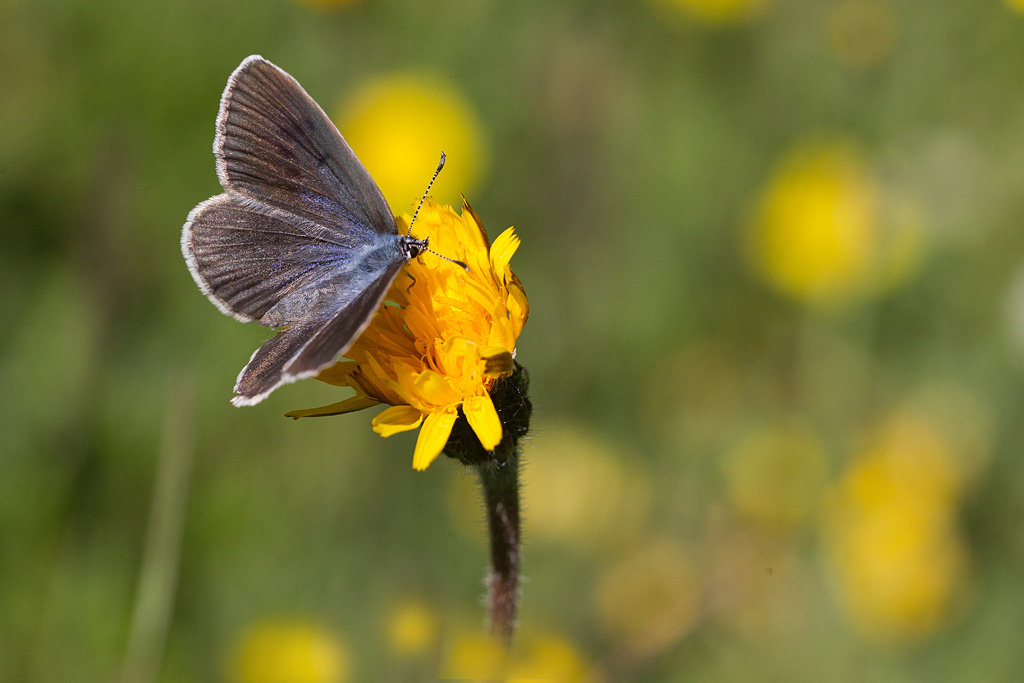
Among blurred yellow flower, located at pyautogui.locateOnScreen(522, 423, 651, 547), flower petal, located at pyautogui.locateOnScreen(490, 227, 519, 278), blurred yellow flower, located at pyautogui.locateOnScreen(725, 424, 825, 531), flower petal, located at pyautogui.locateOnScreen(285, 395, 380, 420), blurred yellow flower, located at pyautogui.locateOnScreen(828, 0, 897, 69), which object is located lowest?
blurred yellow flower, located at pyautogui.locateOnScreen(522, 423, 651, 547)

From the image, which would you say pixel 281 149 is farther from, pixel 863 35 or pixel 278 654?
pixel 863 35

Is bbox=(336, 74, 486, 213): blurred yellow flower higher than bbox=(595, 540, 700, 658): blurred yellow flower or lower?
higher

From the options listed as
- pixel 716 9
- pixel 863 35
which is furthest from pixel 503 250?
pixel 716 9

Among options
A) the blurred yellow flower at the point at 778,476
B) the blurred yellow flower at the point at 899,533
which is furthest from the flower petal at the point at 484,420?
the blurred yellow flower at the point at 899,533

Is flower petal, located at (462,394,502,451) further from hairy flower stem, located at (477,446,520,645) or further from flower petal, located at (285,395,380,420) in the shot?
flower petal, located at (285,395,380,420)

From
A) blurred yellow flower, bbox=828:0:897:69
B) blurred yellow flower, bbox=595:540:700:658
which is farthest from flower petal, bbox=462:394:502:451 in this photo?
blurred yellow flower, bbox=828:0:897:69

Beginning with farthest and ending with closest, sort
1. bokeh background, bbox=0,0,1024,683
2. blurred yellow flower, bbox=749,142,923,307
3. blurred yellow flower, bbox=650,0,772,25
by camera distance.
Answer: blurred yellow flower, bbox=650,0,772,25, blurred yellow flower, bbox=749,142,923,307, bokeh background, bbox=0,0,1024,683
